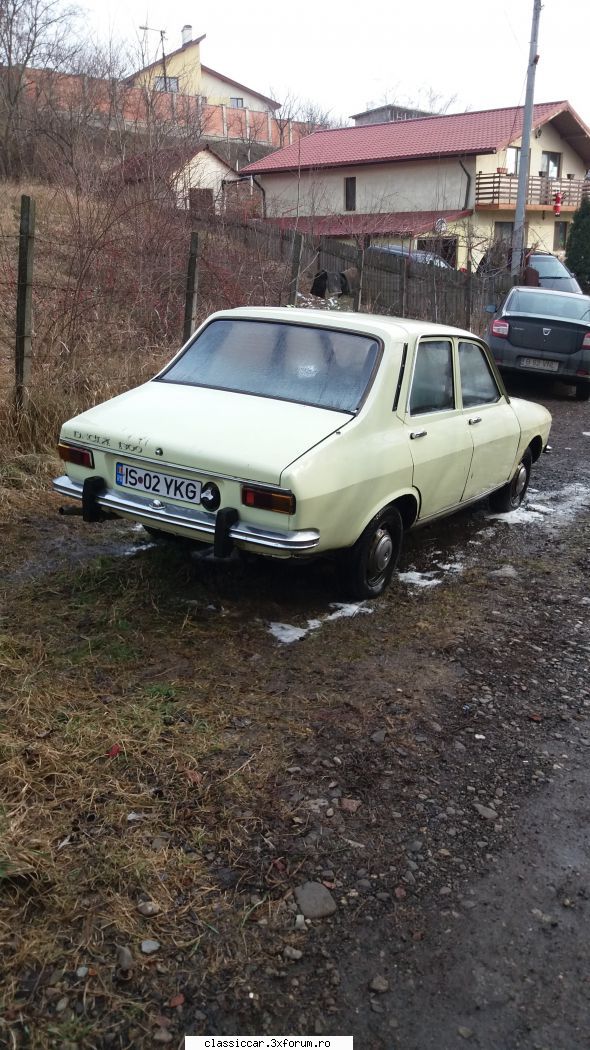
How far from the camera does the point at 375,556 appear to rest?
470 cm

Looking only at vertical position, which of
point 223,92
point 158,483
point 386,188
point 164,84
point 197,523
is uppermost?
point 223,92

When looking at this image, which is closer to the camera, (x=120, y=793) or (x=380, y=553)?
(x=120, y=793)

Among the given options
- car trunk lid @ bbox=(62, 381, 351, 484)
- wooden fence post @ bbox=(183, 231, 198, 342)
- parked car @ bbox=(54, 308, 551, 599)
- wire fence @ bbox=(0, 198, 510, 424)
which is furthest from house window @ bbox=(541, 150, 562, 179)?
car trunk lid @ bbox=(62, 381, 351, 484)

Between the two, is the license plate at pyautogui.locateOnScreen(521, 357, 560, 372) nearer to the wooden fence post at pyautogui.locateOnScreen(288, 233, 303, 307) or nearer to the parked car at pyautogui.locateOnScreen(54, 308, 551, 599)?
the wooden fence post at pyautogui.locateOnScreen(288, 233, 303, 307)

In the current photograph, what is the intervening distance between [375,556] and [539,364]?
8.85 meters

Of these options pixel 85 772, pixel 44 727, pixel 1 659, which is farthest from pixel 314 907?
pixel 1 659

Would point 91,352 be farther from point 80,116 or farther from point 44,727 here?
point 80,116

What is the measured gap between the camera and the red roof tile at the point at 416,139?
35.8m

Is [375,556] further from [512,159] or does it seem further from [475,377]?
[512,159]

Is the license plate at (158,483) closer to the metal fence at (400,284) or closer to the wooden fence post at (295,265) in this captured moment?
the wooden fence post at (295,265)

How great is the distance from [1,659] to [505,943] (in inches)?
95.1

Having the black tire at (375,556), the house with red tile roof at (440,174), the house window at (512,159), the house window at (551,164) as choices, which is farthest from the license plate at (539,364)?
the house window at (551,164)

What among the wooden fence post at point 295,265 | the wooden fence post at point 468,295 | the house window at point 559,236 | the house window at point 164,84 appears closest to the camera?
the wooden fence post at point 295,265

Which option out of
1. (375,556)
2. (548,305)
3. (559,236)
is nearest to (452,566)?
(375,556)
